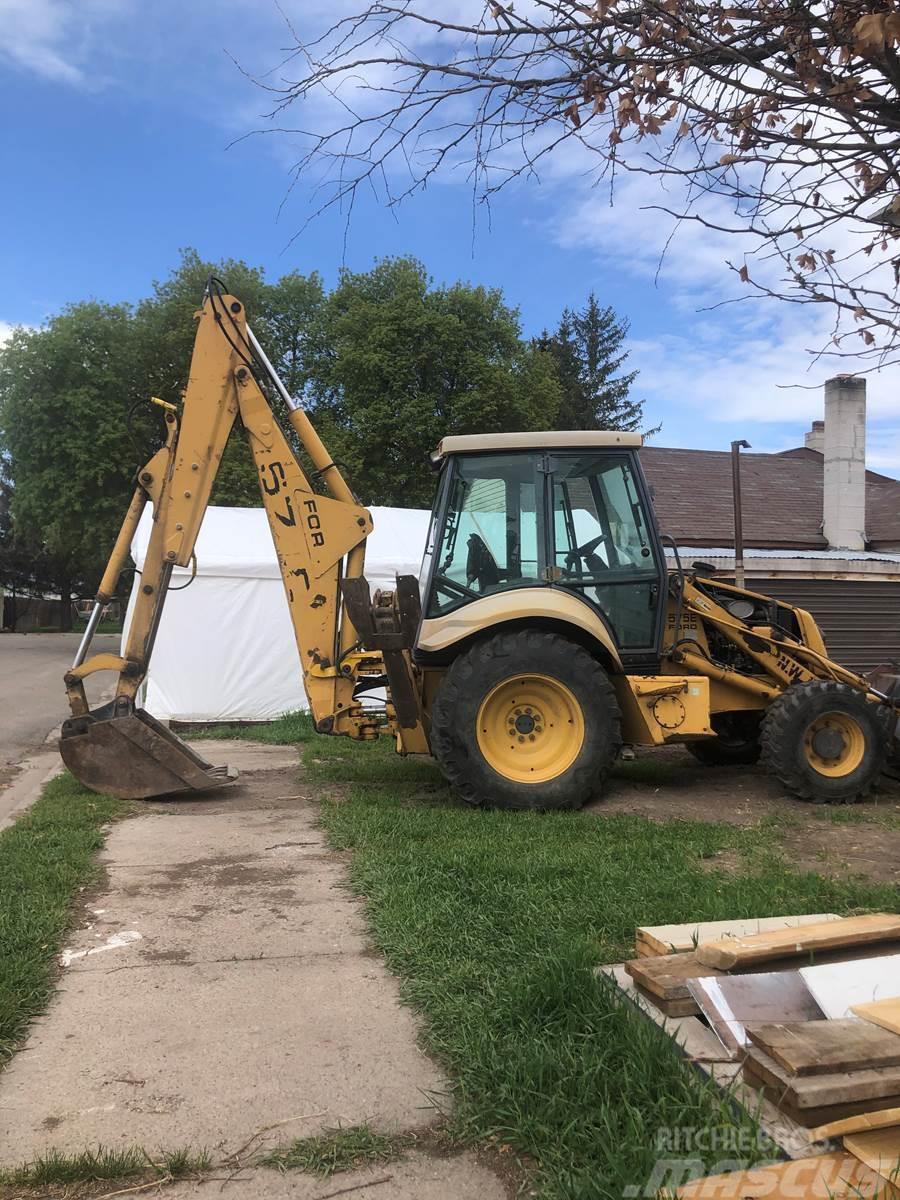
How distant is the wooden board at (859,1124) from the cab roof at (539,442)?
18.2 feet

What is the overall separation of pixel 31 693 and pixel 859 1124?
17.1 meters

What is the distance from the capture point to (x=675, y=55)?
2906 millimetres

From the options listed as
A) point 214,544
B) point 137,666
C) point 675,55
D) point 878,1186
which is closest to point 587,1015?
point 878,1186

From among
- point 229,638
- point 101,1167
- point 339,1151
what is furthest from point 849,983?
point 229,638

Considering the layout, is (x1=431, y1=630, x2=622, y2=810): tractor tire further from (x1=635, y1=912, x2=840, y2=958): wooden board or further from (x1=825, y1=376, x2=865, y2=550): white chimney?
(x1=825, y1=376, x2=865, y2=550): white chimney

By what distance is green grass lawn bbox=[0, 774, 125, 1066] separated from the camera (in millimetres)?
3643

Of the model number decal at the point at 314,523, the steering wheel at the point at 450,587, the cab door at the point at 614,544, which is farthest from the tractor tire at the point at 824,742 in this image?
the model number decal at the point at 314,523

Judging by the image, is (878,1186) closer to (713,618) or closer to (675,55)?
(675,55)

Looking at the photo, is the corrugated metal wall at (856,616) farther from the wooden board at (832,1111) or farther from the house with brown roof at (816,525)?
the wooden board at (832,1111)

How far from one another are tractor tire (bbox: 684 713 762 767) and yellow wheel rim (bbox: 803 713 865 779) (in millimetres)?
1247

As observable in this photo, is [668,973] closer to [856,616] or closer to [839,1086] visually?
[839,1086]

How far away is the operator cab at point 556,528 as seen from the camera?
7211 mm

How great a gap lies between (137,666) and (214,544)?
5.63 metres

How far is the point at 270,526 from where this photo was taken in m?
7.59
